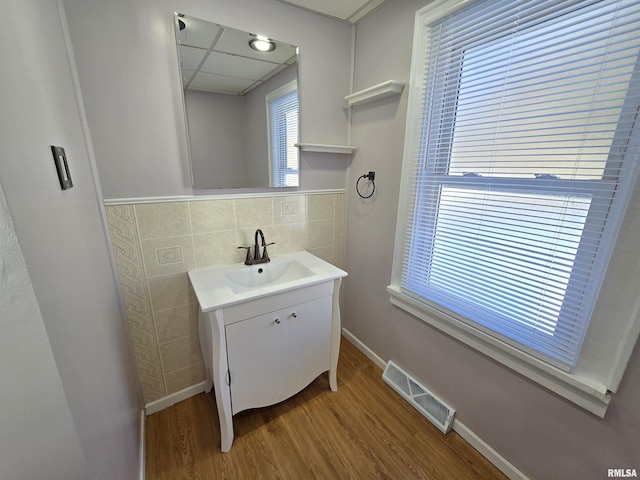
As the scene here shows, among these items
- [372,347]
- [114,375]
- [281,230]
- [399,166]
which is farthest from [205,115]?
[372,347]

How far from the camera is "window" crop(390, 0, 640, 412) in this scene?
86 cm

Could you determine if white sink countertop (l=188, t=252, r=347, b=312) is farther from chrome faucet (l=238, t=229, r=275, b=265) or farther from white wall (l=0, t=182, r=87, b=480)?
white wall (l=0, t=182, r=87, b=480)

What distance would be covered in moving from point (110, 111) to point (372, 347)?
6.92 feet

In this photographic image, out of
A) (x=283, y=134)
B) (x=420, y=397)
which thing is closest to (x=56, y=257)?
A: (x=283, y=134)

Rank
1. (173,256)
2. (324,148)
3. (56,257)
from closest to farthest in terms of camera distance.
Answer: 1. (56,257)
2. (173,256)
3. (324,148)

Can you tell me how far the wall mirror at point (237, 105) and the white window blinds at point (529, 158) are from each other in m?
0.81

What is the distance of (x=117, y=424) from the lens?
2.96ft

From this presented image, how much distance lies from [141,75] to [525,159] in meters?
1.72

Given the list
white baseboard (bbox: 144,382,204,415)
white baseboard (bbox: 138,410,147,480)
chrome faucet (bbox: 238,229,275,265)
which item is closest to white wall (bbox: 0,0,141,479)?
white baseboard (bbox: 138,410,147,480)

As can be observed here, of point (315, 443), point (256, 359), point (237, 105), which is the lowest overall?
point (315, 443)

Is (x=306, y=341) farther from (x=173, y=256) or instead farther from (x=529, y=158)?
(x=529, y=158)

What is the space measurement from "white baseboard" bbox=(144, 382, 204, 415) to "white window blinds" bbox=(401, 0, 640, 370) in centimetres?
157

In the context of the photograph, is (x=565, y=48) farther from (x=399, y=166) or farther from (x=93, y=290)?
(x=93, y=290)

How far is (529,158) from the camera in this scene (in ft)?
3.40
